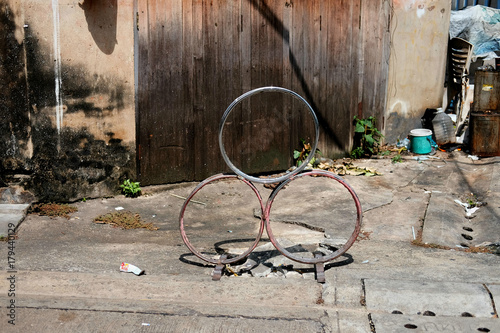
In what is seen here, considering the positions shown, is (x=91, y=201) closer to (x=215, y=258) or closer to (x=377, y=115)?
(x=215, y=258)

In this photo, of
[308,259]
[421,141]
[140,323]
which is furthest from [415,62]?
[140,323]

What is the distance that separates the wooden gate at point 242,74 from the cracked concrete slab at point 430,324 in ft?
13.2

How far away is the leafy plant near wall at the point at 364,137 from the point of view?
9.03 metres

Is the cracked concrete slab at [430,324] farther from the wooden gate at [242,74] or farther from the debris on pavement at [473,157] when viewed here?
the debris on pavement at [473,157]

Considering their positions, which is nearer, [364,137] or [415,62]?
[364,137]

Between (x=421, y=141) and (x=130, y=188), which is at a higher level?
(x=421, y=141)

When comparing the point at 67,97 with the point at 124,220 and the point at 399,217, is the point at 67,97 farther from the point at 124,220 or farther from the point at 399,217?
the point at 399,217

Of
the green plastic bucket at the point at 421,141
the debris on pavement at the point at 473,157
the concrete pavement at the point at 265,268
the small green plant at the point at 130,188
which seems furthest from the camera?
the green plastic bucket at the point at 421,141

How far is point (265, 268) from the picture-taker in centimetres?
493

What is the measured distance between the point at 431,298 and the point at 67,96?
4.58 m

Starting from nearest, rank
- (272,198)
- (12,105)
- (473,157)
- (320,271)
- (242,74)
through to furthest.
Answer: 1. (320,271)
2. (272,198)
3. (12,105)
4. (242,74)
5. (473,157)

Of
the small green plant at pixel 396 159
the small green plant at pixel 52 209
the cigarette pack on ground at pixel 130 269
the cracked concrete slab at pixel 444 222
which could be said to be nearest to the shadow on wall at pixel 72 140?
the small green plant at pixel 52 209

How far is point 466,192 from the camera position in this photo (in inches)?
294

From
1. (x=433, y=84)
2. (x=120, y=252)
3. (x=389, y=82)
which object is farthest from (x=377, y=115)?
(x=120, y=252)
